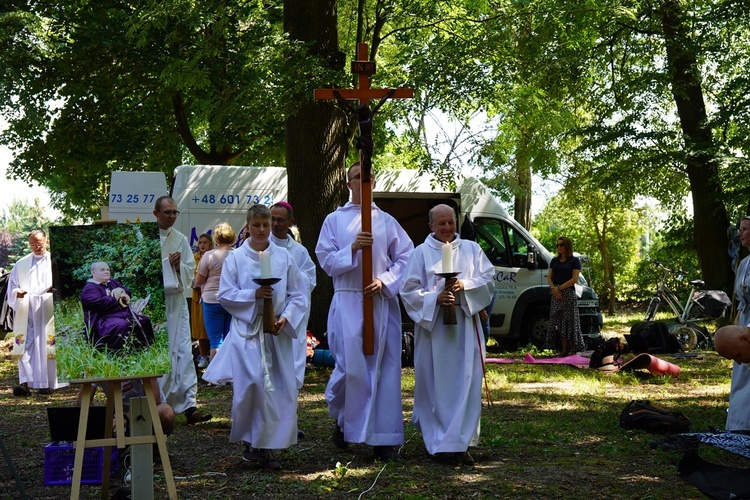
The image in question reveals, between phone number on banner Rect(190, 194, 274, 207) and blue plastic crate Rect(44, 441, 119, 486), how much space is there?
30.5ft

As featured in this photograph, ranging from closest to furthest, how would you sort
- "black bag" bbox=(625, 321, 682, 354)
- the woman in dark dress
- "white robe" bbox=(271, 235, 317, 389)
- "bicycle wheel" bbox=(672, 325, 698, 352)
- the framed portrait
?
the framed portrait
"white robe" bbox=(271, 235, 317, 389)
the woman in dark dress
"black bag" bbox=(625, 321, 682, 354)
"bicycle wheel" bbox=(672, 325, 698, 352)

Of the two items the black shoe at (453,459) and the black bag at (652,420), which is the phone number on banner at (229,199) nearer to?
the black bag at (652,420)

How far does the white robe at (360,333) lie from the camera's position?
775cm

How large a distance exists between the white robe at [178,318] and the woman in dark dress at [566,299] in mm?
7950

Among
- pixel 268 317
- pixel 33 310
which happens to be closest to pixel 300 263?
pixel 268 317

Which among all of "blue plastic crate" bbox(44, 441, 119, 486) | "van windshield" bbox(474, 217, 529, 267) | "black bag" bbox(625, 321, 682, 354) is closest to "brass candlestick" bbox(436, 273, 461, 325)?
"blue plastic crate" bbox(44, 441, 119, 486)

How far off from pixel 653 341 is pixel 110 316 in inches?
467

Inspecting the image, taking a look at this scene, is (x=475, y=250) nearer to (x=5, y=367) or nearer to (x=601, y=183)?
(x=5, y=367)

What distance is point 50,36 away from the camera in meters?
21.1

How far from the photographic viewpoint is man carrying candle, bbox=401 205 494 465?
24.5 feet

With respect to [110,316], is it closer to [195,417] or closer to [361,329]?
[361,329]

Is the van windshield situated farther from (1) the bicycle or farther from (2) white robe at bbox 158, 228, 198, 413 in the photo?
(2) white robe at bbox 158, 228, 198, 413

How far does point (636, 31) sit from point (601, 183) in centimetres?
324

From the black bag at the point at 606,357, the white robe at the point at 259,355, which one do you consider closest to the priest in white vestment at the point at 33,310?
the white robe at the point at 259,355
